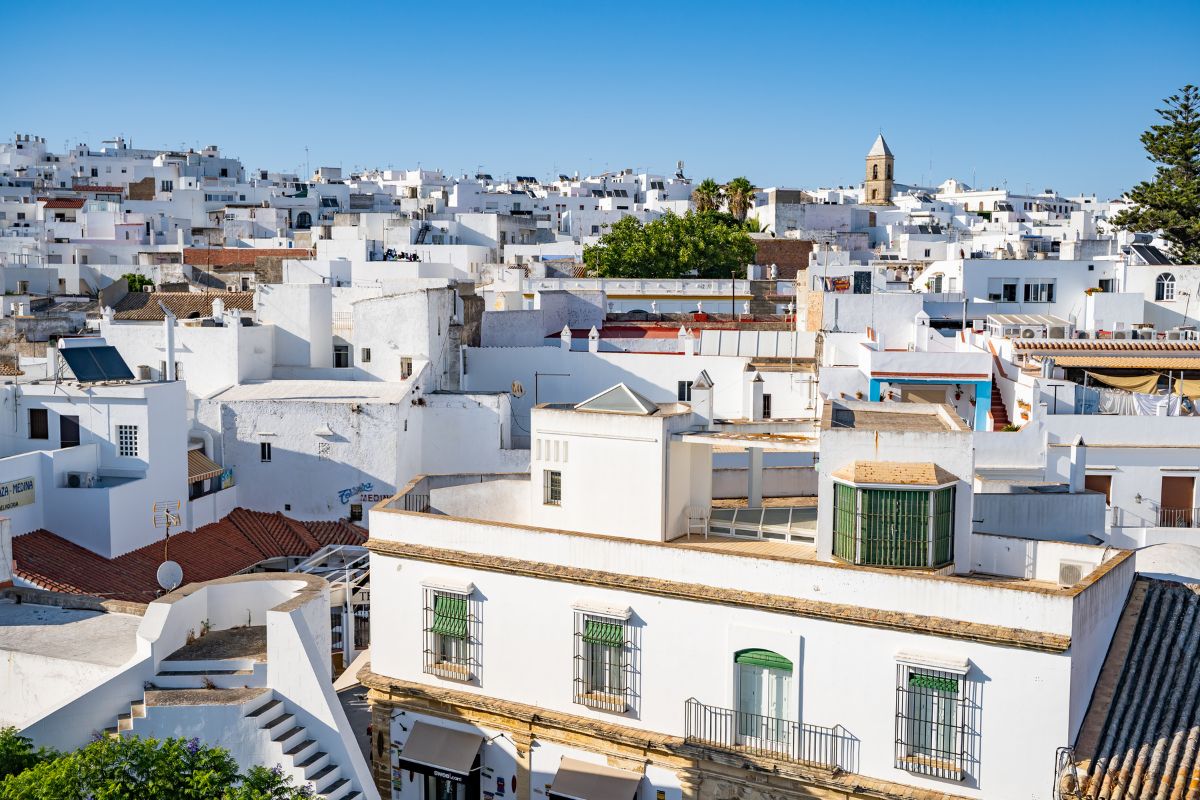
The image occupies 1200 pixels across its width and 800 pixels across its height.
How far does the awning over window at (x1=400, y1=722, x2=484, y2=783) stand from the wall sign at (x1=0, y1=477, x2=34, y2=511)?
32.3 feet

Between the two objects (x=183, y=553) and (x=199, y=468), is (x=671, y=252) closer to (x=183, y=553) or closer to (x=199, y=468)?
(x=199, y=468)

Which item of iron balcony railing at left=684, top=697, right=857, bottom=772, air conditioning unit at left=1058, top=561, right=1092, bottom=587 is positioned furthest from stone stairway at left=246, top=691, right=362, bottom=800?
air conditioning unit at left=1058, top=561, right=1092, bottom=587

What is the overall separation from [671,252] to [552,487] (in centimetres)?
3721

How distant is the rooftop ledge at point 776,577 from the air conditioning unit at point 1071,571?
0.60ft

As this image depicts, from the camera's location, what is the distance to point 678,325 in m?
40.9

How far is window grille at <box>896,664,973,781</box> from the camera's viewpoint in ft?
46.4

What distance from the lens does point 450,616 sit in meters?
17.2

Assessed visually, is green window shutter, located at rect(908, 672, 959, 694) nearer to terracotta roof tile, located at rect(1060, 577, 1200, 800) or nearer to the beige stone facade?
the beige stone facade

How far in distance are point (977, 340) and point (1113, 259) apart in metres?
10.9

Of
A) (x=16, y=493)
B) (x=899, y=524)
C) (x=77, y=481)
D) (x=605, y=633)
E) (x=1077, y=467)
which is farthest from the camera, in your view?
(x=77, y=481)

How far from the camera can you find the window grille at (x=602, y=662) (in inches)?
635

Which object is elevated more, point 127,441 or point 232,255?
point 232,255

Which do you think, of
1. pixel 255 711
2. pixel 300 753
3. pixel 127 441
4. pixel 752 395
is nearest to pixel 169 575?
pixel 255 711

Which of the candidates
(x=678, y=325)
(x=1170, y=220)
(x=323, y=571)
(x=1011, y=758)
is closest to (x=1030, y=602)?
(x=1011, y=758)
